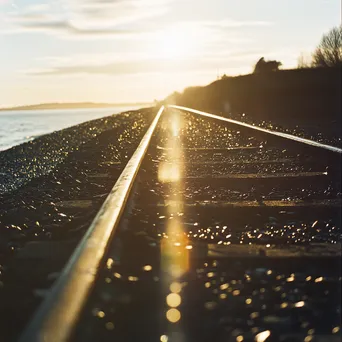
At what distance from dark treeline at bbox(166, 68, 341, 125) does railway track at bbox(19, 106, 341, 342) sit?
39.2 feet

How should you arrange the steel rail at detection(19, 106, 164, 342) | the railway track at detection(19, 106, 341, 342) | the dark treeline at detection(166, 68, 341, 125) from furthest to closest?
the dark treeline at detection(166, 68, 341, 125) < the railway track at detection(19, 106, 341, 342) < the steel rail at detection(19, 106, 164, 342)

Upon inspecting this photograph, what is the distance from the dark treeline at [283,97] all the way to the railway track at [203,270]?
471 inches

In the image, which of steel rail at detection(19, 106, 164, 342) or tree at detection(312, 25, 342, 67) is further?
tree at detection(312, 25, 342, 67)

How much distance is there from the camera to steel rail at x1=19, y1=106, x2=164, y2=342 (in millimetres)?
1406

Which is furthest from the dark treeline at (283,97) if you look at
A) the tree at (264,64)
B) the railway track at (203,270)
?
the tree at (264,64)

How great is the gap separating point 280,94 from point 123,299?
97.6 feet

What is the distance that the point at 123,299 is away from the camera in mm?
1904

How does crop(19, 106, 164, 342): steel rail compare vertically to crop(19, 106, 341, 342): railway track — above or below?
above

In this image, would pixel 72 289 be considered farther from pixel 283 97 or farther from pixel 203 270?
pixel 283 97

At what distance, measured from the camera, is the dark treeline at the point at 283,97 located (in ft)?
66.0

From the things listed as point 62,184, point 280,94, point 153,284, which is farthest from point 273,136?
point 280,94

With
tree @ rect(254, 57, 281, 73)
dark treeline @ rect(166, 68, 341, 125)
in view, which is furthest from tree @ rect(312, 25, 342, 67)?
dark treeline @ rect(166, 68, 341, 125)

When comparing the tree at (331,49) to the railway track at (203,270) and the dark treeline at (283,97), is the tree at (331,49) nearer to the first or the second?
the dark treeline at (283,97)

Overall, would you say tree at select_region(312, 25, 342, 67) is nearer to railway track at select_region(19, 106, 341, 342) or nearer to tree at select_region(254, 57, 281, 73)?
tree at select_region(254, 57, 281, 73)
